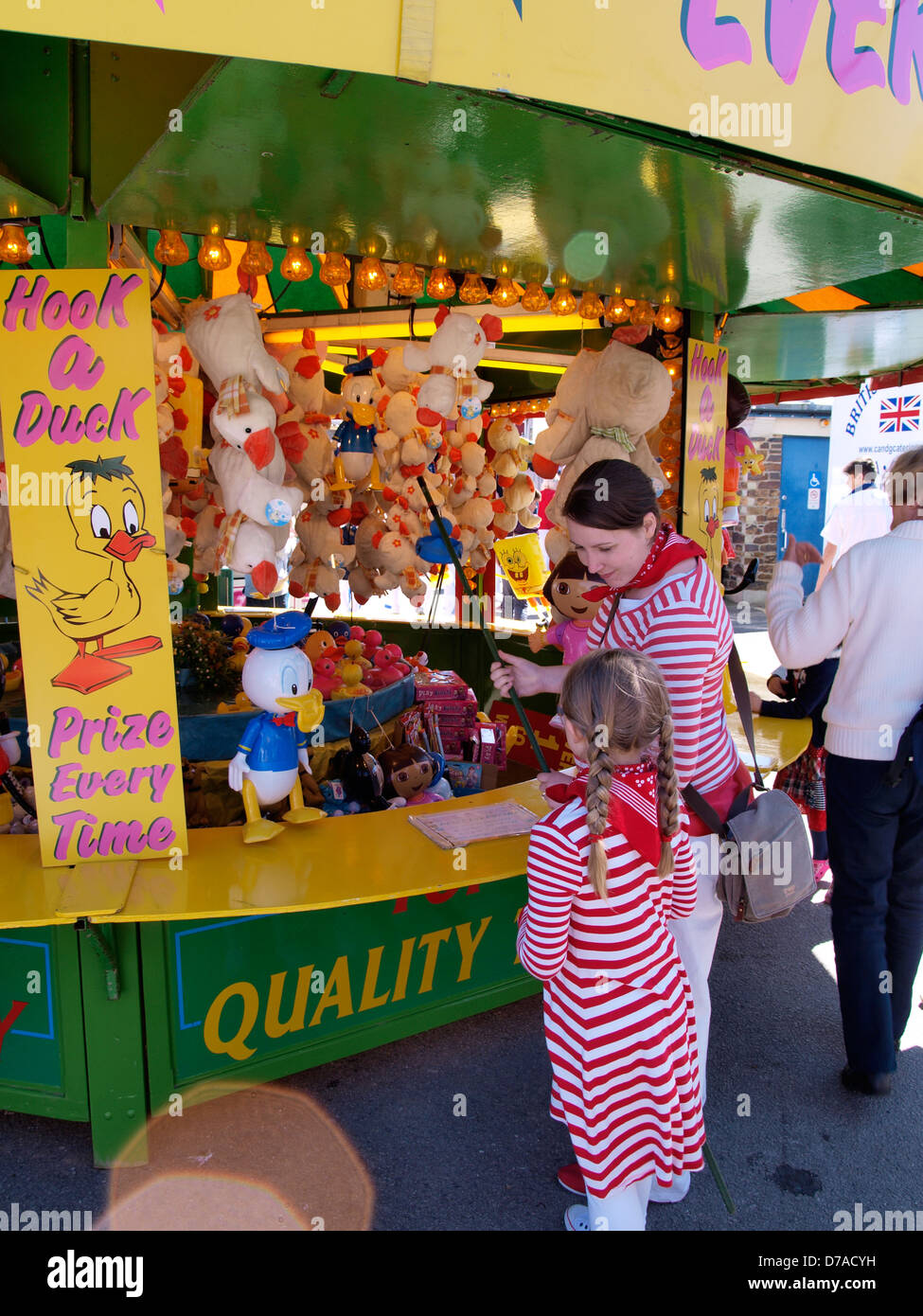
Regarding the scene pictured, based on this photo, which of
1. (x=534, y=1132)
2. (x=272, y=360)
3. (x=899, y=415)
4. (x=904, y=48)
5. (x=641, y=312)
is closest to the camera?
(x=904, y=48)

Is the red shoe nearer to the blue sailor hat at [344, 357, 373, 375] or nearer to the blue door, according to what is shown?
the blue sailor hat at [344, 357, 373, 375]

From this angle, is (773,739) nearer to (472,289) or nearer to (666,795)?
(472,289)

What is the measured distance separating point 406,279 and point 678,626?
1.90m

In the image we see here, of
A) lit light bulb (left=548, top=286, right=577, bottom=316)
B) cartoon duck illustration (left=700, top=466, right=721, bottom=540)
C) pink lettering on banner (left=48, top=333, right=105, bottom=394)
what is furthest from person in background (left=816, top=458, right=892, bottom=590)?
pink lettering on banner (left=48, top=333, right=105, bottom=394)

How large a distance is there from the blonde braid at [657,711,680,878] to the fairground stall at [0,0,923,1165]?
2.54 ft

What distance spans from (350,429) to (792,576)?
2.30 meters

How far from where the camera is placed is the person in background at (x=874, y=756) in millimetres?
2543

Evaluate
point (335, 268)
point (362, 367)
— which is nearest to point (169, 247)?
point (335, 268)

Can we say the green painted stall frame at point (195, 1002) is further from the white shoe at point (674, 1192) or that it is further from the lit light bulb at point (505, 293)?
the lit light bulb at point (505, 293)

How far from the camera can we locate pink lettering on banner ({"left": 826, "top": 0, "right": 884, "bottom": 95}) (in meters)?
2.02

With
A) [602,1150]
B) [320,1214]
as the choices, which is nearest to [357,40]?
[602,1150]

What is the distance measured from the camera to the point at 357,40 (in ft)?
5.05

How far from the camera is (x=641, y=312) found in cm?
382

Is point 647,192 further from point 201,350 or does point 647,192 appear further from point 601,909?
point 601,909
